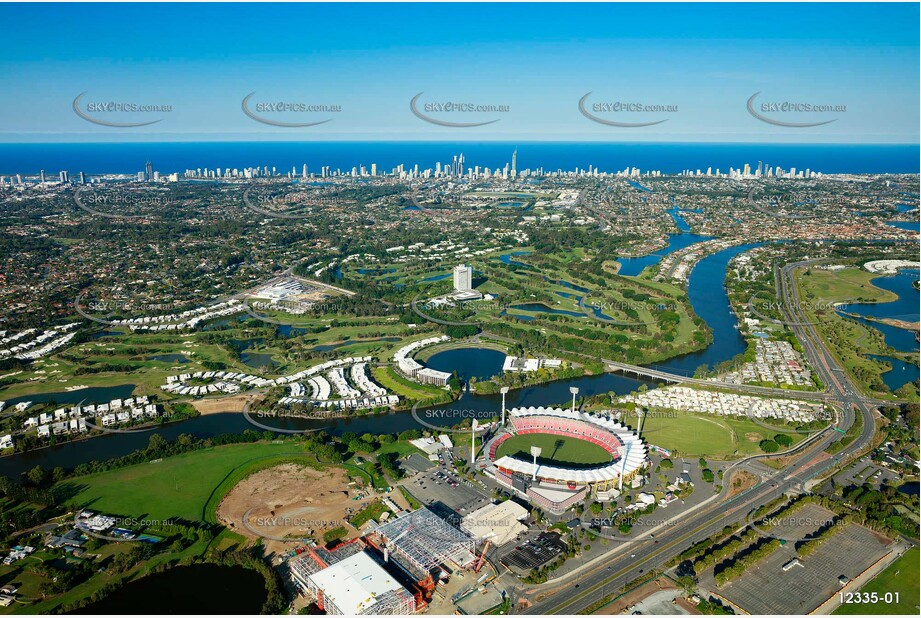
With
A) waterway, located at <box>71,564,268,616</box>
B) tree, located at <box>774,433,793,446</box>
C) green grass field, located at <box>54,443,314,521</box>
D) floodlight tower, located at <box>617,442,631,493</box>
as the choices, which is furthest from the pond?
waterway, located at <box>71,564,268,616</box>

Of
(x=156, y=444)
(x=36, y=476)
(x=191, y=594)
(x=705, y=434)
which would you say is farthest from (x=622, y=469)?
(x=36, y=476)

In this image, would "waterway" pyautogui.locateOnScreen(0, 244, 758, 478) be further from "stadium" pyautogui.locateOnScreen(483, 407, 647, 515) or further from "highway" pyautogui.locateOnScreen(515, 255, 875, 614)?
"highway" pyautogui.locateOnScreen(515, 255, 875, 614)

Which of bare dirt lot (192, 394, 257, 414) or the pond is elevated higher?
the pond

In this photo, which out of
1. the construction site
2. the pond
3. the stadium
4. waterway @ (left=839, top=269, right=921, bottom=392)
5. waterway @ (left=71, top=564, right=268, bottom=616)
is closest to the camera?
the construction site

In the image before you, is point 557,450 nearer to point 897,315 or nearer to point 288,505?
point 288,505

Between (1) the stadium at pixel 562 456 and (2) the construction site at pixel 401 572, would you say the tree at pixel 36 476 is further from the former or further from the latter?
(1) the stadium at pixel 562 456

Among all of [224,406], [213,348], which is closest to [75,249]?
[213,348]
